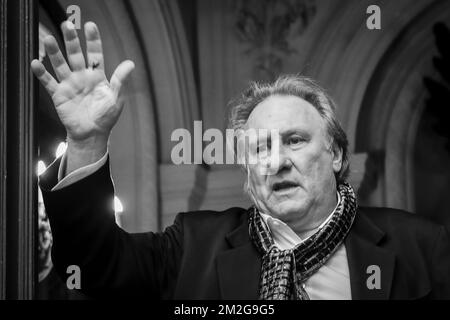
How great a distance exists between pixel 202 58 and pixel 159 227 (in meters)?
0.55

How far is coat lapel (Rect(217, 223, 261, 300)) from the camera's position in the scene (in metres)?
2.37

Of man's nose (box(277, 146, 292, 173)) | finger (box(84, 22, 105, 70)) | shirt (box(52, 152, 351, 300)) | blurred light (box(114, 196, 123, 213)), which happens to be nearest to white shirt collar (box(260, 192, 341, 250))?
shirt (box(52, 152, 351, 300))

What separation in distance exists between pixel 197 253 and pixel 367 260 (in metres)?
0.42

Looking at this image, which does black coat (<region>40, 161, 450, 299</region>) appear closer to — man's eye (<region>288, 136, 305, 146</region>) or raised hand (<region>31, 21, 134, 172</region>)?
raised hand (<region>31, 21, 134, 172</region>)

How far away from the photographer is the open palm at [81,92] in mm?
2305

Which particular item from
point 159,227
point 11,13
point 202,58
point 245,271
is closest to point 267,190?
point 245,271

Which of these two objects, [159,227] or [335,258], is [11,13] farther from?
[335,258]

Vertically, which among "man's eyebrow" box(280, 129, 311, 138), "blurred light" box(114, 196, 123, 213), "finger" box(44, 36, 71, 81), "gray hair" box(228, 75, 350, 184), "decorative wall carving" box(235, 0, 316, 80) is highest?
"decorative wall carving" box(235, 0, 316, 80)

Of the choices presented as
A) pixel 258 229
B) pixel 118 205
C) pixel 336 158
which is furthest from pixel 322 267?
pixel 118 205

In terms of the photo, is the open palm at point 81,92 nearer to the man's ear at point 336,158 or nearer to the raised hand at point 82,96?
the raised hand at point 82,96

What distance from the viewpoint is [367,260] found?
2367 millimetres

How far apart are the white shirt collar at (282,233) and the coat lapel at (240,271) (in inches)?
2.5

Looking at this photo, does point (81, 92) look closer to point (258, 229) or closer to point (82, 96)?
point (82, 96)

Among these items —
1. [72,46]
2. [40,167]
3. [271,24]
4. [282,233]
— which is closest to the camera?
[72,46]
